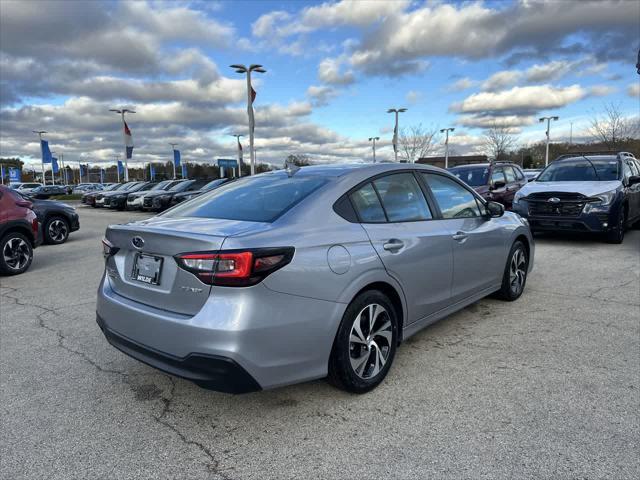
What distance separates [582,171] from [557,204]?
1.58 m

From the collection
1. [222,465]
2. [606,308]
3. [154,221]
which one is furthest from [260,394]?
[606,308]

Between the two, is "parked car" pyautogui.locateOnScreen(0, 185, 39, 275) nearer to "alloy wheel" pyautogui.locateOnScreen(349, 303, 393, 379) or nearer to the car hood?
"alloy wheel" pyautogui.locateOnScreen(349, 303, 393, 379)

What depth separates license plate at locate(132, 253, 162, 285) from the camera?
2.82 meters

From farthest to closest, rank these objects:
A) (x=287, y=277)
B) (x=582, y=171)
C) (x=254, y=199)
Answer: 1. (x=582, y=171)
2. (x=254, y=199)
3. (x=287, y=277)

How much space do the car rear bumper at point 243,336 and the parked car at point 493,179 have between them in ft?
38.1

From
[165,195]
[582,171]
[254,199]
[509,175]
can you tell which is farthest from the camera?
[165,195]

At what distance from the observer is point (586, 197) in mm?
8820

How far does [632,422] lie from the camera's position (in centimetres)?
281

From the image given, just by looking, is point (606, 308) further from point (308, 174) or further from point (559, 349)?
point (308, 174)

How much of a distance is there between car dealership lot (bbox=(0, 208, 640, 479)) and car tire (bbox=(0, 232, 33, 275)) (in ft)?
11.4

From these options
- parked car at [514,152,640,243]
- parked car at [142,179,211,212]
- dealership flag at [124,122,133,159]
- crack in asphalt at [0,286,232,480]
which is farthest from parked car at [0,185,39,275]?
dealership flag at [124,122,133,159]

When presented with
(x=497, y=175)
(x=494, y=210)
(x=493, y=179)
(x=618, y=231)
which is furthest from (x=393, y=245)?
(x=497, y=175)

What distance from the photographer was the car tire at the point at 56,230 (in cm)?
1125

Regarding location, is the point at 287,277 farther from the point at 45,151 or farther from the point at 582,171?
the point at 45,151
